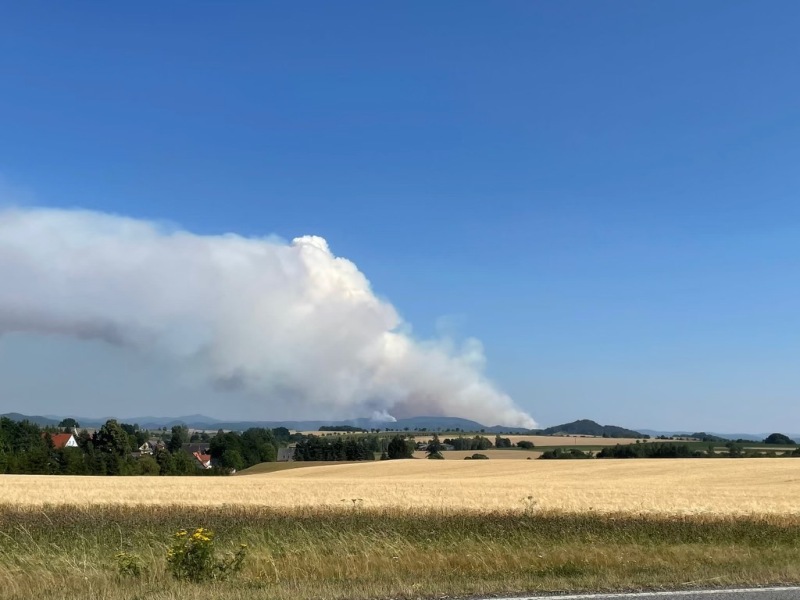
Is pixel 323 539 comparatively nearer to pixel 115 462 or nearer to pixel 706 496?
pixel 706 496

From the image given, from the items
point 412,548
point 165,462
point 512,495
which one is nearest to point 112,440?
point 165,462

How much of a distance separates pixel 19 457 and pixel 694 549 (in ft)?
288

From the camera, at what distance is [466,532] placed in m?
15.8

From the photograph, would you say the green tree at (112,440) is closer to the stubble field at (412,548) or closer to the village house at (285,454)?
the village house at (285,454)

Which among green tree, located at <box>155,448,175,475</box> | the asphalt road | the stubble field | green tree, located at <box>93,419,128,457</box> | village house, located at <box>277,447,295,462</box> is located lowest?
village house, located at <box>277,447,295,462</box>

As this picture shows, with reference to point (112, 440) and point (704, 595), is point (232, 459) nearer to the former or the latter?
point (112, 440)

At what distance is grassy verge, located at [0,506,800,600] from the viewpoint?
930 centimetres

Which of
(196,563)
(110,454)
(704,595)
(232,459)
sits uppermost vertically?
(196,563)

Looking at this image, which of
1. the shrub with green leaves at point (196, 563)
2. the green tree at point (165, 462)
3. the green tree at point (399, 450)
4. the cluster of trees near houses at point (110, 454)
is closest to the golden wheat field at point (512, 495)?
the shrub with green leaves at point (196, 563)

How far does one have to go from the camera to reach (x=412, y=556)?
11945 millimetres

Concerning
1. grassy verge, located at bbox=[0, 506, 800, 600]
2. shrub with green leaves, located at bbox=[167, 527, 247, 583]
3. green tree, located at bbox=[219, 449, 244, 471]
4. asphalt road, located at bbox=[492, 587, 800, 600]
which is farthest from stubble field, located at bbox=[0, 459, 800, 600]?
green tree, located at bbox=[219, 449, 244, 471]

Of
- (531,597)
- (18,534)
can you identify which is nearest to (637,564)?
(531,597)

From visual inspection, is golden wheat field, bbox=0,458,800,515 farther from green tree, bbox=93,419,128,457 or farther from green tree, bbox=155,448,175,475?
green tree, bbox=93,419,128,457

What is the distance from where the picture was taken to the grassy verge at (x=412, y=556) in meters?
9.30
